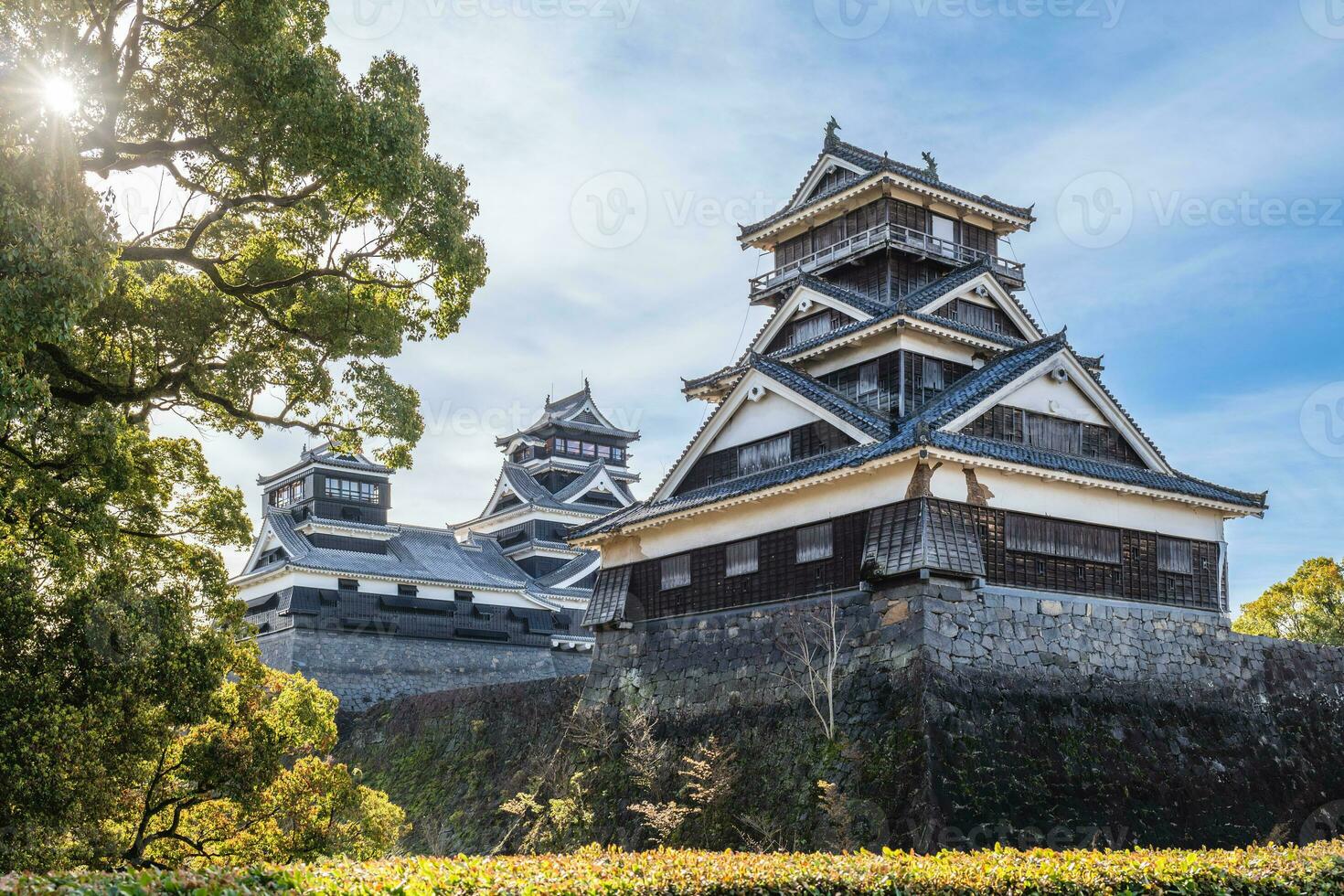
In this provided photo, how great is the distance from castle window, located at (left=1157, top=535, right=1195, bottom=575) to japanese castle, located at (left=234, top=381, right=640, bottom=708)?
31227mm

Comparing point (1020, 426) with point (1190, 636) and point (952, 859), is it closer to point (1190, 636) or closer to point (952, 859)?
point (1190, 636)

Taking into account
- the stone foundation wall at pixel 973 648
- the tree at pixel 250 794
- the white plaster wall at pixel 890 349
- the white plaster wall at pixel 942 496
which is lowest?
the tree at pixel 250 794

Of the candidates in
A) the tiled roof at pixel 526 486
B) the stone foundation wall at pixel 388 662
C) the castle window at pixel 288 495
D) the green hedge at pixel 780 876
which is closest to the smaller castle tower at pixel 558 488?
the tiled roof at pixel 526 486

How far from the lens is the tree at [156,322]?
12273mm

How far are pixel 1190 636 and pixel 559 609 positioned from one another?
33.7 metres

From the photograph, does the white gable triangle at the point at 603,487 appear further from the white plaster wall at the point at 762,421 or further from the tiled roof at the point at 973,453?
the white plaster wall at the point at 762,421

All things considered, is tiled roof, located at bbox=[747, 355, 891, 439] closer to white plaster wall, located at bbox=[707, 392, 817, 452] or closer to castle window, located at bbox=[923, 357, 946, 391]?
white plaster wall, located at bbox=[707, 392, 817, 452]

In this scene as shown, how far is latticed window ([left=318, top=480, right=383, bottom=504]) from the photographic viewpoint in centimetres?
5175

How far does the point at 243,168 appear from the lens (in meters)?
14.8

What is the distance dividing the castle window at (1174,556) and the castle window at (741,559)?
8.29m

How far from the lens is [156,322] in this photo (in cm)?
1614

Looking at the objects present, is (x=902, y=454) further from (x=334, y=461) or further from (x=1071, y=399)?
(x=334, y=461)

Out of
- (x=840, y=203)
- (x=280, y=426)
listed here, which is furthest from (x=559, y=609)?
(x=280, y=426)

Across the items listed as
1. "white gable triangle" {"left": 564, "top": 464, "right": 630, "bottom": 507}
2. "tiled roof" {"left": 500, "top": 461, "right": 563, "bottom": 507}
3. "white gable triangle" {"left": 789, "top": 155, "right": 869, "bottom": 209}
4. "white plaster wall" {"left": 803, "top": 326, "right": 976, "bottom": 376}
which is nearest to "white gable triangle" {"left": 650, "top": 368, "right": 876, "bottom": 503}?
"white plaster wall" {"left": 803, "top": 326, "right": 976, "bottom": 376}
